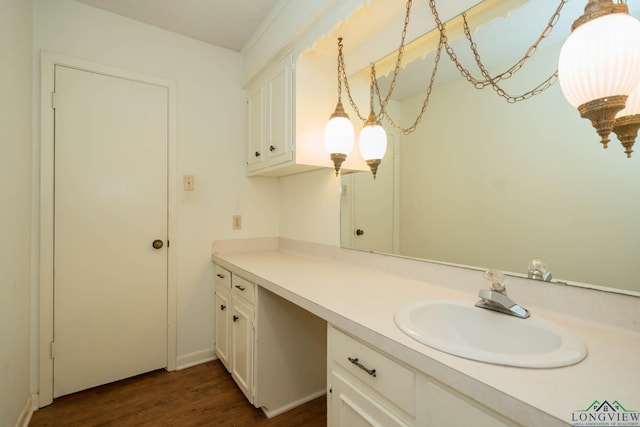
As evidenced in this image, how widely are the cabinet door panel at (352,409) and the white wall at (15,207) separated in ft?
4.68

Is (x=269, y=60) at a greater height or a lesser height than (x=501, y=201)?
greater

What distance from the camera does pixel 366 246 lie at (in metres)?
1.70

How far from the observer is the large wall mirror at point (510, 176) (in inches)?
35.1

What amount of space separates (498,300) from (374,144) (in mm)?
967

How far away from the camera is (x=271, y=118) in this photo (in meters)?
1.98

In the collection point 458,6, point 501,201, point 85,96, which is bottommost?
point 501,201

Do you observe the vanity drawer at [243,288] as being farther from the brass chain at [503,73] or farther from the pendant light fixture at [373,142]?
the brass chain at [503,73]

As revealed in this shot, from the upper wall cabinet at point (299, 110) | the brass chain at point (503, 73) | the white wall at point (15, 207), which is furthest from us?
the upper wall cabinet at point (299, 110)

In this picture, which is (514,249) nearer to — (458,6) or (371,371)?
(371,371)

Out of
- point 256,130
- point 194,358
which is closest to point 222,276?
point 194,358

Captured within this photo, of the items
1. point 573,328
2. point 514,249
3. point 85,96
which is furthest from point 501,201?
point 85,96

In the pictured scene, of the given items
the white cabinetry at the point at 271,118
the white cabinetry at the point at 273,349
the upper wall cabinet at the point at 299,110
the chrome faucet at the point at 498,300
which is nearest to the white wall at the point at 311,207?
the upper wall cabinet at the point at 299,110

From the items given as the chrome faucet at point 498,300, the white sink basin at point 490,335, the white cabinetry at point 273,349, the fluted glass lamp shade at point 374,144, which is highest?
the fluted glass lamp shade at point 374,144

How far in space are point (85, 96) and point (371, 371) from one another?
2.22 metres
